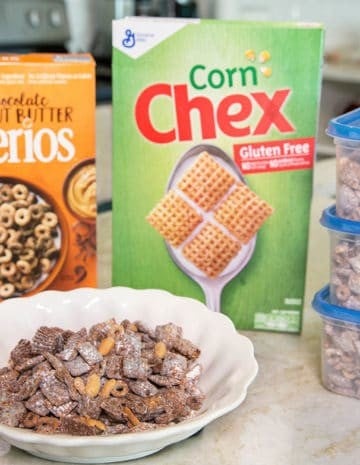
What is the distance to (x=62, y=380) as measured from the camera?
2.80ft

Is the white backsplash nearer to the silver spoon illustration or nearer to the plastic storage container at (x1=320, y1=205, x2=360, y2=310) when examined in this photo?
the silver spoon illustration

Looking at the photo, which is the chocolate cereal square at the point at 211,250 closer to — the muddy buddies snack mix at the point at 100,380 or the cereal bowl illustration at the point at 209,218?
the cereal bowl illustration at the point at 209,218

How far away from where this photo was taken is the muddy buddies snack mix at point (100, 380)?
82 centimetres

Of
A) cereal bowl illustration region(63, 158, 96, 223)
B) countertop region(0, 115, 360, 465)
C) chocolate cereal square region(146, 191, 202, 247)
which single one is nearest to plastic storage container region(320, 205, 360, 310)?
countertop region(0, 115, 360, 465)

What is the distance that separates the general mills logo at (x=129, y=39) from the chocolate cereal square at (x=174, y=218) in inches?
8.0

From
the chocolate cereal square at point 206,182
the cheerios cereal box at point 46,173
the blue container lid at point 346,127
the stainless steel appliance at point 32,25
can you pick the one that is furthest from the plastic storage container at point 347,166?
the stainless steel appliance at point 32,25

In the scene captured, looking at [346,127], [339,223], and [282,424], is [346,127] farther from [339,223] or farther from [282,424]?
[282,424]

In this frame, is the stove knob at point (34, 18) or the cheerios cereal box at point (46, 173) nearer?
the cheerios cereal box at point (46, 173)

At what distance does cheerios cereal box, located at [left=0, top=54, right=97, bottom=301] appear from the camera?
105cm

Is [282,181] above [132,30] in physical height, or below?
below

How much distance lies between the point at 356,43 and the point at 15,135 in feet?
8.49

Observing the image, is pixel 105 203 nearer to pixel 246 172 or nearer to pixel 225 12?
pixel 246 172

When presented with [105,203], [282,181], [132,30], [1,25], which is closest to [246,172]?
[282,181]

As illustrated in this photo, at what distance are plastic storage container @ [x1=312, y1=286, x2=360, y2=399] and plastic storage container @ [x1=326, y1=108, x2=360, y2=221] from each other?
0.11 m
